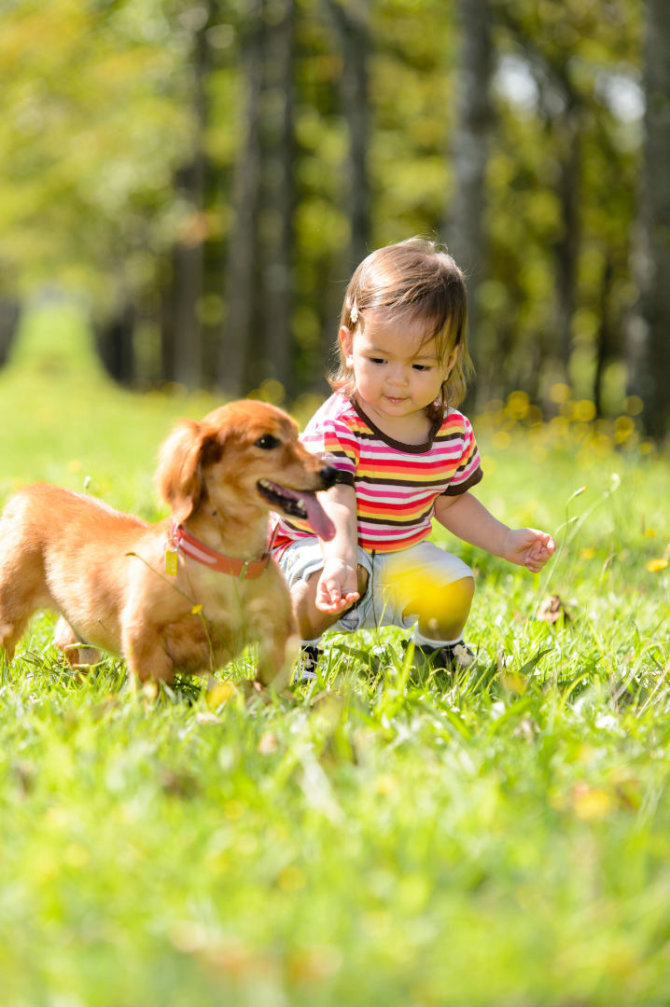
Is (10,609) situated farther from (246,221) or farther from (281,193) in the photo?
(246,221)

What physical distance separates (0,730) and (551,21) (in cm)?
1876

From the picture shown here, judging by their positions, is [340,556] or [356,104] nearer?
[340,556]

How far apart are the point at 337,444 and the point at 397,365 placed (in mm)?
364

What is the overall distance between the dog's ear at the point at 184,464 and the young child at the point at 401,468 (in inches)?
22.1

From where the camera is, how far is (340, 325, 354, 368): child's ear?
3889mm

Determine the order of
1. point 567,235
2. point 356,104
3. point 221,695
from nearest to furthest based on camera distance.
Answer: point 221,695 < point 356,104 < point 567,235

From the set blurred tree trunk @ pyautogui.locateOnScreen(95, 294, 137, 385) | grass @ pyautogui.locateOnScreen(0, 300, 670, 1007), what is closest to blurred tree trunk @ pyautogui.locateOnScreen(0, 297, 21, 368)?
blurred tree trunk @ pyautogui.locateOnScreen(95, 294, 137, 385)

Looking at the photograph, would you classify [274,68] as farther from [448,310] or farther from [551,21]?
[448,310]

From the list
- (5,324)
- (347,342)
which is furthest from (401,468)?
(5,324)

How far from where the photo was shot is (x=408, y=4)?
15672 mm

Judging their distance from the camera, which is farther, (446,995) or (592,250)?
(592,250)

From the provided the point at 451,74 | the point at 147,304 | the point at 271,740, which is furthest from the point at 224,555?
the point at 147,304

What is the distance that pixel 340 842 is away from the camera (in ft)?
6.89

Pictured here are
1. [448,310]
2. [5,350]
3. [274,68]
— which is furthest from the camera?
[5,350]
